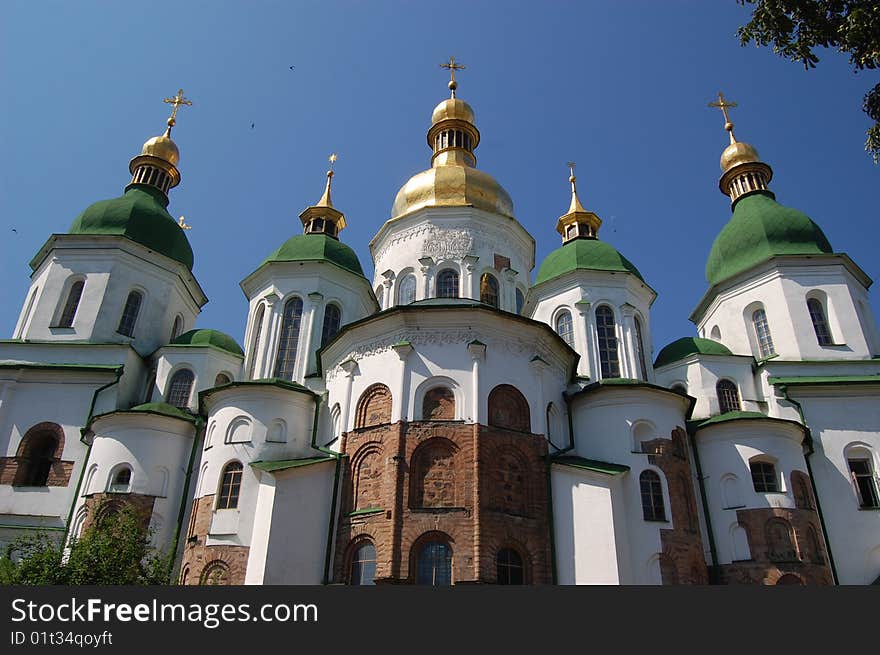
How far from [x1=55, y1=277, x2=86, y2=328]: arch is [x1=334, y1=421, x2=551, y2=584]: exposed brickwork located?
14317 mm

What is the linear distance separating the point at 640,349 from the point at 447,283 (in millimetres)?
7372

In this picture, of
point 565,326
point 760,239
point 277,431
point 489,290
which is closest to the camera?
point 277,431

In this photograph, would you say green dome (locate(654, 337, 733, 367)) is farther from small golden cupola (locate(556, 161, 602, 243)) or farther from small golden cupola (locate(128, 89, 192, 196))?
small golden cupola (locate(128, 89, 192, 196))

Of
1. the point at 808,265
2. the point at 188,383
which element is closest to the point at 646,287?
the point at 808,265

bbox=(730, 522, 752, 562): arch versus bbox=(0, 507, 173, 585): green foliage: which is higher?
bbox=(730, 522, 752, 562): arch

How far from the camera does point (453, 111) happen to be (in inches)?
1130

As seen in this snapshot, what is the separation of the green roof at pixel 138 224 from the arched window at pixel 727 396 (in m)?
21.8

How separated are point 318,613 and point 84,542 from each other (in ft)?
25.1

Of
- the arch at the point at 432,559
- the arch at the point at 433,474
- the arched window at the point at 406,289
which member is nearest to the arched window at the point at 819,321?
the arched window at the point at 406,289

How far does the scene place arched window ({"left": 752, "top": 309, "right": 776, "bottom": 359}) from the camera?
25172 millimetres

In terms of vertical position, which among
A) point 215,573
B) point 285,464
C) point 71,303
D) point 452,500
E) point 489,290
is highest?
point 71,303

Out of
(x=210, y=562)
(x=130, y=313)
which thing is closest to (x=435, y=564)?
(x=210, y=562)

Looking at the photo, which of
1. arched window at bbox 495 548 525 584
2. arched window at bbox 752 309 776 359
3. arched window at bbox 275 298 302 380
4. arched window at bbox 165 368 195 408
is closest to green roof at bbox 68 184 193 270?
arched window at bbox 165 368 195 408

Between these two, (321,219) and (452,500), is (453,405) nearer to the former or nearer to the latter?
(452,500)
